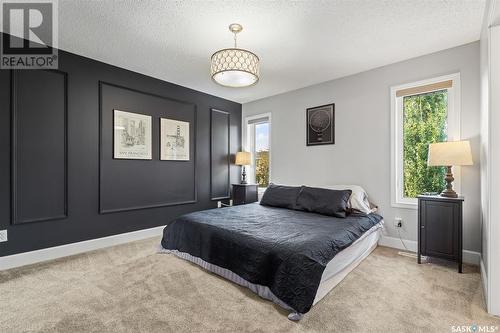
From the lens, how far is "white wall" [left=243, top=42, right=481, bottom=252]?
281 cm

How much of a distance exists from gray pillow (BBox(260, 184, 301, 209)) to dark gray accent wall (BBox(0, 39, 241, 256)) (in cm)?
153

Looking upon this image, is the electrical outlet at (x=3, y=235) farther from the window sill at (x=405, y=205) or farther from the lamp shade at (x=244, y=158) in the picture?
the window sill at (x=405, y=205)

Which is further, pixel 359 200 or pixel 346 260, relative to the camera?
pixel 359 200

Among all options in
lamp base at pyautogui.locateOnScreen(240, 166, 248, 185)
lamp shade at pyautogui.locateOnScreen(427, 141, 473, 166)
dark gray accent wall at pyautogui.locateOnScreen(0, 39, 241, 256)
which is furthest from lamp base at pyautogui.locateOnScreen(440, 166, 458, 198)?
dark gray accent wall at pyautogui.locateOnScreen(0, 39, 241, 256)

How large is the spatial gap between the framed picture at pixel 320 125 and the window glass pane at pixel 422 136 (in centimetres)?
101

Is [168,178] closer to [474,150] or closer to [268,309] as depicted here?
[268,309]

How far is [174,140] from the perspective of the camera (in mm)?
4219

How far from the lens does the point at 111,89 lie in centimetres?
349

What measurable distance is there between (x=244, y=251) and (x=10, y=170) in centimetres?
271

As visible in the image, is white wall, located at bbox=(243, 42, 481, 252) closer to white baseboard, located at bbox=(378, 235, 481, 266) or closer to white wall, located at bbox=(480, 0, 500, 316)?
white baseboard, located at bbox=(378, 235, 481, 266)

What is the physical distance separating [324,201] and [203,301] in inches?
76.3

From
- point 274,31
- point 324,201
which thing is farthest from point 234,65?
point 324,201

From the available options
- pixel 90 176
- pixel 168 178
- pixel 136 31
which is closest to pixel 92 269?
pixel 90 176

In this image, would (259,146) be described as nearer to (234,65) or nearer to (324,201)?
(324,201)
